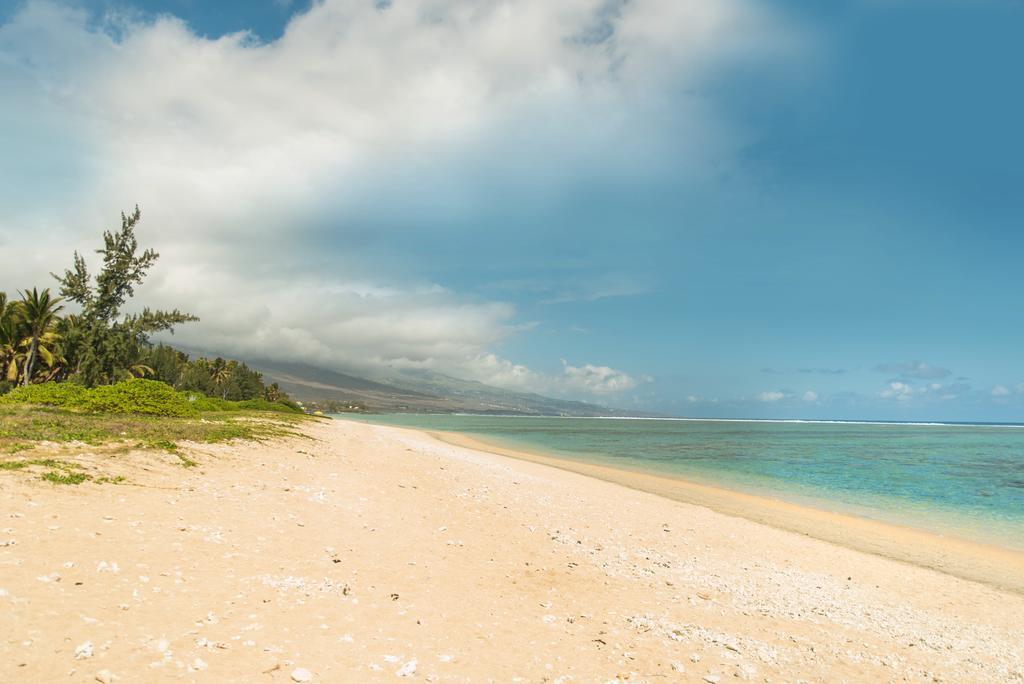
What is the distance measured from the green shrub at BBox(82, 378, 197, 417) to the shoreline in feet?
84.9

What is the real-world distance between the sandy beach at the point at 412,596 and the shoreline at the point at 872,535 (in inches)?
26.1

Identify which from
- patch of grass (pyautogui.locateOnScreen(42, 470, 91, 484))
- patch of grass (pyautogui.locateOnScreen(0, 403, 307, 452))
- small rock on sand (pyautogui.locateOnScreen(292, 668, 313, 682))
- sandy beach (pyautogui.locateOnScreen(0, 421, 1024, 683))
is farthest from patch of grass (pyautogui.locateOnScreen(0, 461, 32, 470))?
small rock on sand (pyautogui.locateOnScreen(292, 668, 313, 682))

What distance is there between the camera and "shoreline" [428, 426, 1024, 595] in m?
16.6

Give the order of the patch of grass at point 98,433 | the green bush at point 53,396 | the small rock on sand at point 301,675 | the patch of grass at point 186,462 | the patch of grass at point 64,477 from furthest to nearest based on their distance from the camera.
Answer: the green bush at point 53,396
the patch of grass at point 186,462
the patch of grass at point 98,433
the patch of grass at point 64,477
the small rock on sand at point 301,675

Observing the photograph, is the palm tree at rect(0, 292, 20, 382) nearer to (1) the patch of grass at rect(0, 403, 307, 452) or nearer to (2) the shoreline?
(1) the patch of grass at rect(0, 403, 307, 452)

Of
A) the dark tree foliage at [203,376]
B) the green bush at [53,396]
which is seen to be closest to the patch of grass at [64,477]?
the green bush at [53,396]

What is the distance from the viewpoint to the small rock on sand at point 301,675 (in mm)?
5809

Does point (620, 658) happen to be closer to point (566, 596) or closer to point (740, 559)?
point (566, 596)

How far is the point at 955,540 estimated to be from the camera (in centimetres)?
2080

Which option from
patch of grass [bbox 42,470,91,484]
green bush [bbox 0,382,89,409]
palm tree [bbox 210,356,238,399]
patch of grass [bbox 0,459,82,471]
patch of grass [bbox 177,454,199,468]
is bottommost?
patch of grass [bbox 177,454,199,468]

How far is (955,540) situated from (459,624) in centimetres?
2295

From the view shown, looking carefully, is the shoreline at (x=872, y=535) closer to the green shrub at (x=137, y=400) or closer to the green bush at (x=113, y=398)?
the green shrub at (x=137, y=400)

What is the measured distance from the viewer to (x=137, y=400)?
2708 cm

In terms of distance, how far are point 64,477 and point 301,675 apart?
8.44 meters
